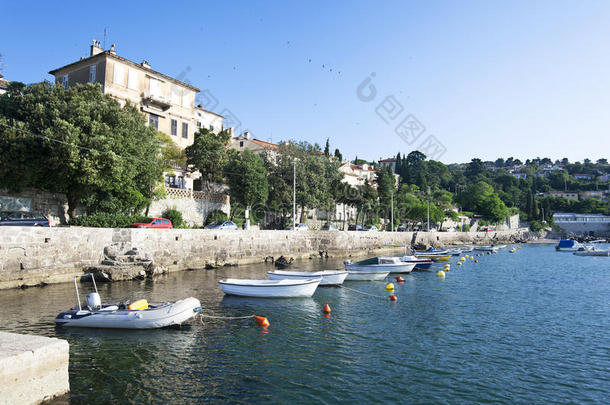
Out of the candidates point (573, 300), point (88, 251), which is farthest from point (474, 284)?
point (88, 251)

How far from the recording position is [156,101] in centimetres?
4403

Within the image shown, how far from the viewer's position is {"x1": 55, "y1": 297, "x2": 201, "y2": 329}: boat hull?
14.3 m

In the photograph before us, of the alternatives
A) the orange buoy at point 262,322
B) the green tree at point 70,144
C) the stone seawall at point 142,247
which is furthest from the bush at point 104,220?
the orange buoy at point 262,322

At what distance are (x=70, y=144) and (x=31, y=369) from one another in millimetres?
24786

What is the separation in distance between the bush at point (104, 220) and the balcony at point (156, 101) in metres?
17.3

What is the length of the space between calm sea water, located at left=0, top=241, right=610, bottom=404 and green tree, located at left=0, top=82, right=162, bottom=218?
33.7 feet

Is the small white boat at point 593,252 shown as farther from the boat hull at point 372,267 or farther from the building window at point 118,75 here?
the building window at point 118,75

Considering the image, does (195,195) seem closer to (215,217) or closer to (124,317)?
(215,217)

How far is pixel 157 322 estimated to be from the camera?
569 inches

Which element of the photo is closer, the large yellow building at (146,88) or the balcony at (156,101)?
the large yellow building at (146,88)

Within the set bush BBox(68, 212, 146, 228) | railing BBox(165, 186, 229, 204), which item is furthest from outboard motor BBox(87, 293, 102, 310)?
railing BBox(165, 186, 229, 204)

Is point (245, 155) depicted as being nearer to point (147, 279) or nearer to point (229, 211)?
point (229, 211)

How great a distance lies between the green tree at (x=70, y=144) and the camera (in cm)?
2775

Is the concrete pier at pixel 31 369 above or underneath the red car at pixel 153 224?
underneath
